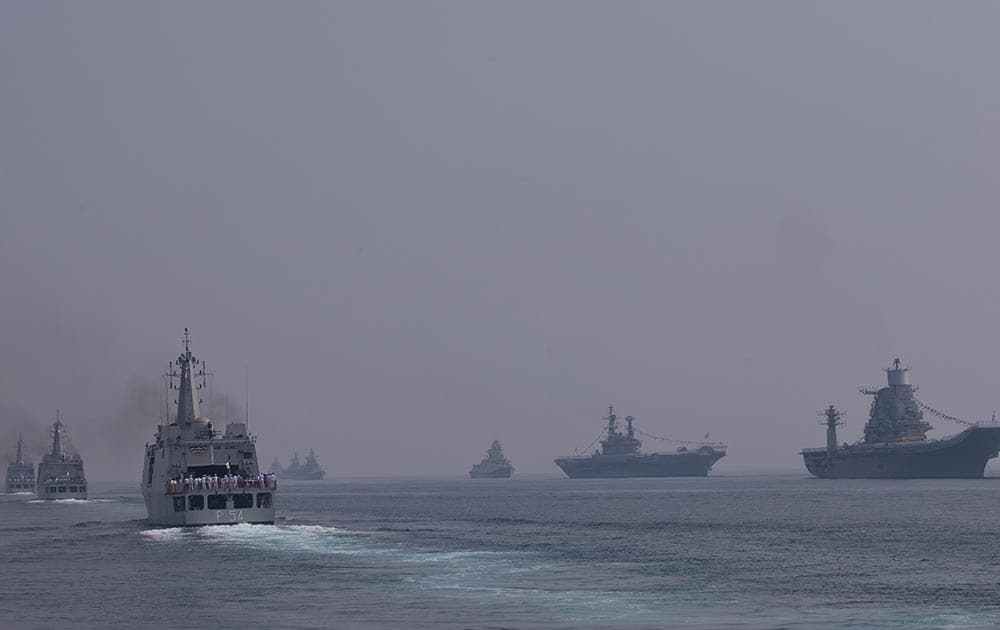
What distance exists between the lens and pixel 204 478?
90.4 meters

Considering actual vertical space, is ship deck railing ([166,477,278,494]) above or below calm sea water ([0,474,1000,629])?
above

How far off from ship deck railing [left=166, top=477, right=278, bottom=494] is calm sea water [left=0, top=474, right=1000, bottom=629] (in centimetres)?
263

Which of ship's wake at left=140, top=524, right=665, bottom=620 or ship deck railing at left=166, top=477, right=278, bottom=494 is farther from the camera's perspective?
ship deck railing at left=166, top=477, right=278, bottom=494

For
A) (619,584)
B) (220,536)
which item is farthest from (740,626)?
(220,536)

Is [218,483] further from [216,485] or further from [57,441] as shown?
[57,441]

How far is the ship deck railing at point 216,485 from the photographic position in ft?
294

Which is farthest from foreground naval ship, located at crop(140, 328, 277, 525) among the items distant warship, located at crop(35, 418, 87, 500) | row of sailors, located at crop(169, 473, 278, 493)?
distant warship, located at crop(35, 418, 87, 500)

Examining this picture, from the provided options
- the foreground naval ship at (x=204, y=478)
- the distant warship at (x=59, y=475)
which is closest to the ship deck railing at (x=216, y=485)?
the foreground naval ship at (x=204, y=478)

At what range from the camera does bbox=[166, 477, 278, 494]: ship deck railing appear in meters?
89.6

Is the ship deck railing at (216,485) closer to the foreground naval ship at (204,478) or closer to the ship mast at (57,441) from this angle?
the foreground naval ship at (204,478)

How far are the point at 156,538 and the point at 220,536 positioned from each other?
193 inches

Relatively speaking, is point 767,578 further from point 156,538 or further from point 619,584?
point 156,538

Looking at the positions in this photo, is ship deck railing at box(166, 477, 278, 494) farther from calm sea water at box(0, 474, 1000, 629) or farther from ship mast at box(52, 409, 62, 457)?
ship mast at box(52, 409, 62, 457)

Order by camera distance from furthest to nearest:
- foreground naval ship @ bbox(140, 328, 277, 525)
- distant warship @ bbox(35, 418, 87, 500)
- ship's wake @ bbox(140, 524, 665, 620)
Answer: distant warship @ bbox(35, 418, 87, 500)
foreground naval ship @ bbox(140, 328, 277, 525)
ship's wake @ bbox(140, 524, 665, 620)
